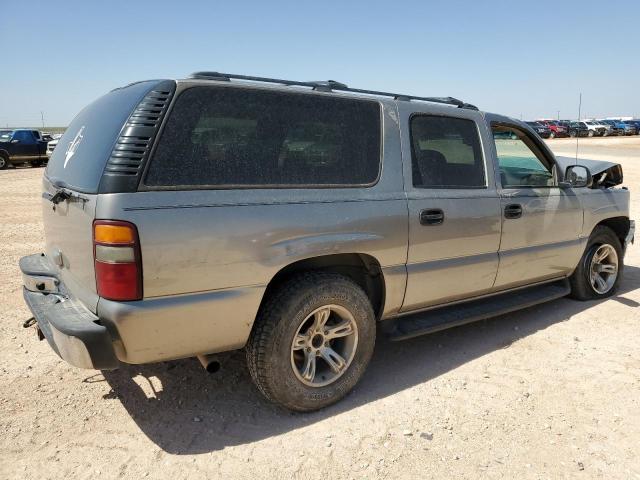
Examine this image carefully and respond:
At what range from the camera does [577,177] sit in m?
4.39

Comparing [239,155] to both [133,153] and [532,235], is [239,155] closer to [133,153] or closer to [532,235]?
[133,153]

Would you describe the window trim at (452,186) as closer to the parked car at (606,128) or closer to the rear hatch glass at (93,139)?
the rear hatch glass at (93,139)

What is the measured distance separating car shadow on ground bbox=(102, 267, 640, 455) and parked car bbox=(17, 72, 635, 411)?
0.15m

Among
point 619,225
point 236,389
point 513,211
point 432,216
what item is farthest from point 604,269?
point 236,389

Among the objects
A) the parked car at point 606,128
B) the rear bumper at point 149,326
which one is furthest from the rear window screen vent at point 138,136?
the parked car at point 606,128

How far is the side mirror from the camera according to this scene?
4.35 meters

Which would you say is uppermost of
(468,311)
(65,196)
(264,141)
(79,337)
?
(264,141)

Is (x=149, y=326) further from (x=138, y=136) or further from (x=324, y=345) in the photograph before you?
(x=324, y=345)

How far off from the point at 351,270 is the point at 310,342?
1.86 ft

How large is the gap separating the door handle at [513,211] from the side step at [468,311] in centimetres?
70

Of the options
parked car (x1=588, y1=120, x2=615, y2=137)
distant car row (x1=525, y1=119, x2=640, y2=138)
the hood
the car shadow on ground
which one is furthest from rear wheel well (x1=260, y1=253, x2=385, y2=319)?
parked car (x1=588, y1=120, x2=615, y2=137)

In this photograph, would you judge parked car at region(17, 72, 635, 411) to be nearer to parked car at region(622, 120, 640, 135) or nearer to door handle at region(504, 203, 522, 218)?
door handle at region(504, 203, 522, 218)

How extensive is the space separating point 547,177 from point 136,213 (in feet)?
11.5

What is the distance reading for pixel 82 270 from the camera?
262 cm
